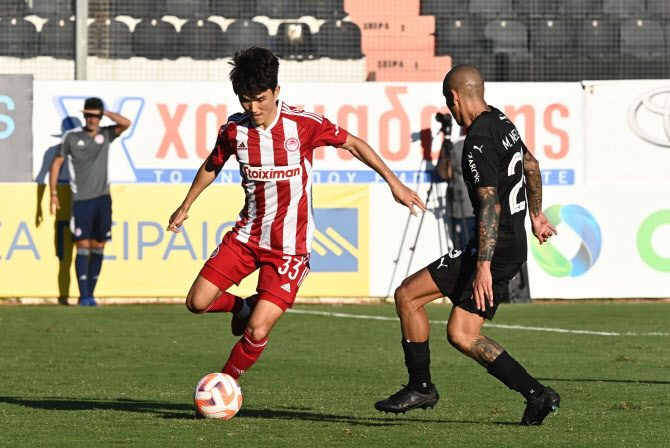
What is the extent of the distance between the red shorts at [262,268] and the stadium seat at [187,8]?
1050 cm

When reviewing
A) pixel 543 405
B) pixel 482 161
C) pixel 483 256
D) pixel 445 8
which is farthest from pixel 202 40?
pixel 543 405

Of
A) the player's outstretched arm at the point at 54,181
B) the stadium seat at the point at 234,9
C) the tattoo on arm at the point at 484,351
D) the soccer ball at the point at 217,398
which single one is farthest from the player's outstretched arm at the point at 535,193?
the stadium seat at the point at 234,9

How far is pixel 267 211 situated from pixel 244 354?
805mm

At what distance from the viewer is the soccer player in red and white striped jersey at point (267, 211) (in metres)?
6.24

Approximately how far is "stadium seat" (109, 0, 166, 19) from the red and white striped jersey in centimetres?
982

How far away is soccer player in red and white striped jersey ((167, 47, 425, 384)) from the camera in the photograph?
624 centimetres

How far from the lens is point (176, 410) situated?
6426mm

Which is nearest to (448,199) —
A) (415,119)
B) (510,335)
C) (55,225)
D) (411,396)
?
(415,119)

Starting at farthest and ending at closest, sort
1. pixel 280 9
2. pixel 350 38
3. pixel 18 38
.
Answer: pixel 280 9 < pixel 350 38 < pixel 18 38

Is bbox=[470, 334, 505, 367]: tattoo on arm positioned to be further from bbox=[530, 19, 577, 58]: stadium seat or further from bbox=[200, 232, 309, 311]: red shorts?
bbox=[530, 19, 577, 58]: stadium seat

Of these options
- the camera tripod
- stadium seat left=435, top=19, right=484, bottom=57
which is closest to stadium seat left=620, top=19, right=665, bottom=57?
stadium seat left=435, top=19, right=484, bottom=57

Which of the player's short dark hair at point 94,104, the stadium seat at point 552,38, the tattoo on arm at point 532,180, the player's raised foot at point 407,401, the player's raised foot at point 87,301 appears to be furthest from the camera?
the stadium seat at point 552,38

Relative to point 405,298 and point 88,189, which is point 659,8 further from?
point 405,298

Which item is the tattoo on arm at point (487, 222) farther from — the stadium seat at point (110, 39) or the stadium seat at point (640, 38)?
the stadium seat at point (640, 38)
